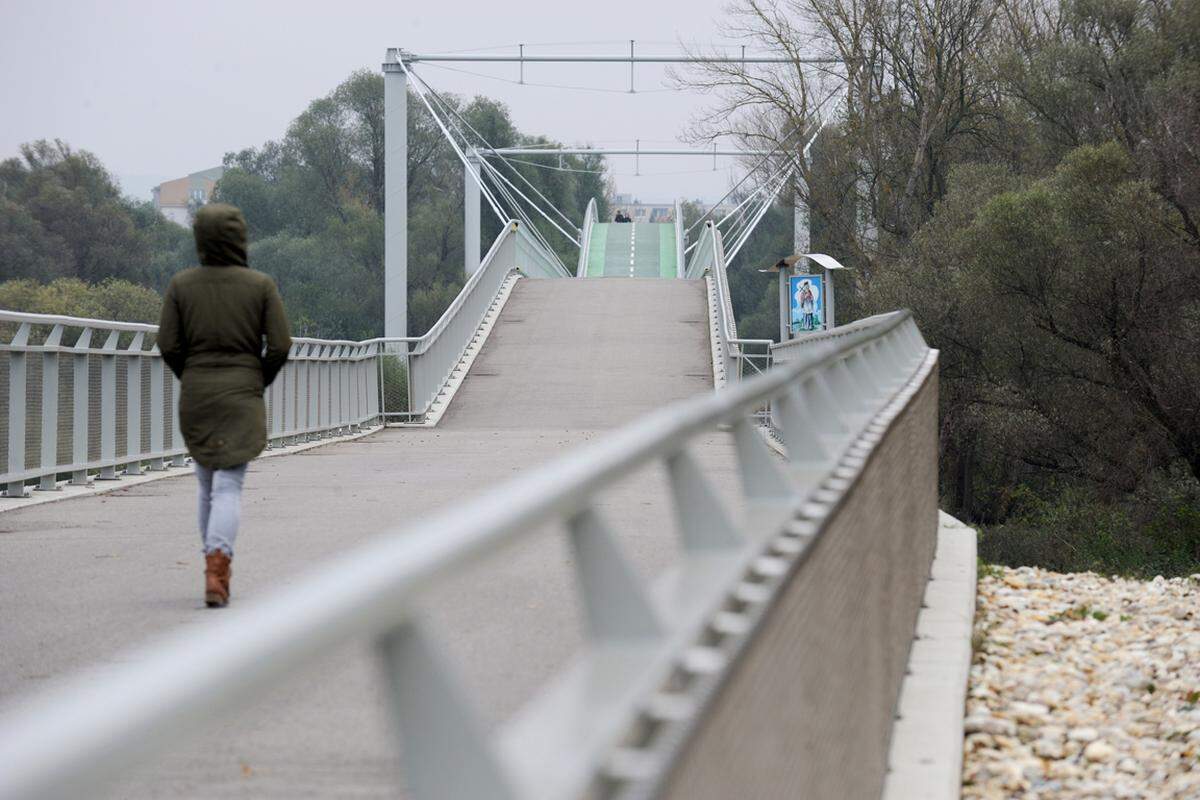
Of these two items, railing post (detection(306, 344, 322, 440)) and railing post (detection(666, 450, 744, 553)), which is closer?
railing post (detection(666, 450, 744, 553))

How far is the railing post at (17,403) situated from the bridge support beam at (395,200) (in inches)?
967

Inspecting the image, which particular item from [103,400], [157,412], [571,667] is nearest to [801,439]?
[571,667]

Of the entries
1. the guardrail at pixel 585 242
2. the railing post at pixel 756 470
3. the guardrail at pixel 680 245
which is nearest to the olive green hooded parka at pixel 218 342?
the railing post at pixel 756 470

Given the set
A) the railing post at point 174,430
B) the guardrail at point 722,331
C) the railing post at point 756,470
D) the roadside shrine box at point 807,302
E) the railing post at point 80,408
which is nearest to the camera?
the railing post at point 756,470

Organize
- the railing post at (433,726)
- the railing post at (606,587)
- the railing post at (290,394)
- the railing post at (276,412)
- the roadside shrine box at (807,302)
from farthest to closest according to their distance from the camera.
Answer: the roadside shrine box at (807,302) < the railing post at (290,394) < the railing post at (276,412) < the railing post at (606,587) < the railing post at (433,726)

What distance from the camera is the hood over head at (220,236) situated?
7.26 metres

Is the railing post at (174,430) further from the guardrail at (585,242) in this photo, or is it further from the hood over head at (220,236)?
the guardrail at (585,242)

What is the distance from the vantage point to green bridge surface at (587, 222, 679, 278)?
54469 millimetres

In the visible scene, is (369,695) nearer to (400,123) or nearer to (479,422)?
(479,422)

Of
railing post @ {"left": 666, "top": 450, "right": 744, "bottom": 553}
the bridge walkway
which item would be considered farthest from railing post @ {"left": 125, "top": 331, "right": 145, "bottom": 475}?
railing post @ {"left": 666, "top": 450, "right": 744, "bottom": 553}

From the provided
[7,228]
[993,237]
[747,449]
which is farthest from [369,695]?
[7,228]

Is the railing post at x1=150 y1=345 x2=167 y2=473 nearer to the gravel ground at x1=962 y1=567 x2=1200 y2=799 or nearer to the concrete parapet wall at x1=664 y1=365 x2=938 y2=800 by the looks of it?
the gravel ground at x1=962 y1=567 x2=1200 y2=799

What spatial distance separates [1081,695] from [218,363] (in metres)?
7.50

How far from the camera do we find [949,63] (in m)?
44.0
